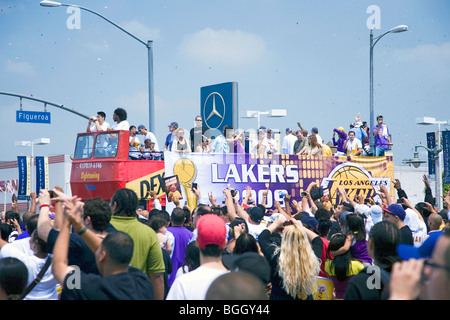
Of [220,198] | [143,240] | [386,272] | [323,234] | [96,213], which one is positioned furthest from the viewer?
[220,198]

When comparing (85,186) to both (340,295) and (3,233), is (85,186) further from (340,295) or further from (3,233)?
(340,295)

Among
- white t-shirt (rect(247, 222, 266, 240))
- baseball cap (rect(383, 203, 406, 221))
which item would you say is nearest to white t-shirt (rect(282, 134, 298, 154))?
white t-shirt (rect(247, 222, 266, 240))

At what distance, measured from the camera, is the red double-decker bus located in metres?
14.1

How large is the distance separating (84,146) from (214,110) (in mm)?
4468

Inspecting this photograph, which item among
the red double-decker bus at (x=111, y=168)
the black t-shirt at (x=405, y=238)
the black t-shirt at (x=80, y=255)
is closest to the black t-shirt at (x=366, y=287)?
the black t-shirt at (x=405, y=238)

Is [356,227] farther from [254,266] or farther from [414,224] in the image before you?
[254,266]

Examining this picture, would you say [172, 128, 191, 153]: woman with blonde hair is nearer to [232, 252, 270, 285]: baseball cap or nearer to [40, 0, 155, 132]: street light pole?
[40, 0, 155, 132]: street light pole

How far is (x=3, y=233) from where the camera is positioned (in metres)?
6.68

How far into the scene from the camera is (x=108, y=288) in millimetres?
3166

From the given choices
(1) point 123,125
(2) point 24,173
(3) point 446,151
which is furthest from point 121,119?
(2) point 24,173

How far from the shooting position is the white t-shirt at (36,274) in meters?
4.52

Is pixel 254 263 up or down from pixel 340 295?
up
